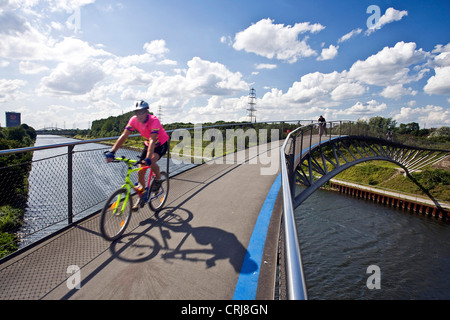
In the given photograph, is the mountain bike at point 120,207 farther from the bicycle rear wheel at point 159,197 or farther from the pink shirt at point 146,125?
the pink shirt at point 146,125

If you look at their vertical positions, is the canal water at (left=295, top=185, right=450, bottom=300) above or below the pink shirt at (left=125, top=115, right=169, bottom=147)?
below

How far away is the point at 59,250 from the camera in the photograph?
3.81 metres

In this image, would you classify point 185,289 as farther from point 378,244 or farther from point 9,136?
point 9,136

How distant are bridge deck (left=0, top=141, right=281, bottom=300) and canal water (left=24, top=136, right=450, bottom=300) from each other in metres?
4.34

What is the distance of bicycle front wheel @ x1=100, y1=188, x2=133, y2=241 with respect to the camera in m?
3.89

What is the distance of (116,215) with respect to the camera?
164 inches

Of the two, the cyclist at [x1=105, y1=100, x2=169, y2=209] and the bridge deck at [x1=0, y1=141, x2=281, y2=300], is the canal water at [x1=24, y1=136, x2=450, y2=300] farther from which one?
the bridge deck at [x1=0, y1=141, x2=281, y2=300]

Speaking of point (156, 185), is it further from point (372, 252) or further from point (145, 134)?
point (372, 252)

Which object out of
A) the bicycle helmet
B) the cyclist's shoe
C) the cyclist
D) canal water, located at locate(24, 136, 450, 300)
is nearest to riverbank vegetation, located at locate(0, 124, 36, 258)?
canal water, located at locate(24, 136, 450, 300)

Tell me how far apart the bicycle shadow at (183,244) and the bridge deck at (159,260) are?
0.5 inches

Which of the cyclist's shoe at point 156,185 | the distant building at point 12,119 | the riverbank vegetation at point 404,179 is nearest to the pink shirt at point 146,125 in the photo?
the cyclist's shoe at point 156,185

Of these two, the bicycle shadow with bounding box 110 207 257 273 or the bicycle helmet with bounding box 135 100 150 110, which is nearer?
the bicycle shadow with bounding box 110 207 257 273
